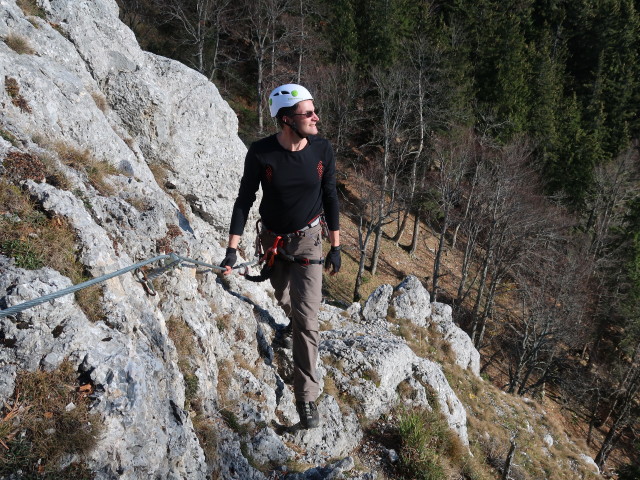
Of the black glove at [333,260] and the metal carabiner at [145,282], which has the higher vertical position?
the black glove at [333,260]

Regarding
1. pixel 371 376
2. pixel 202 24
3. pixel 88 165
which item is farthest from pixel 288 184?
pixel 202 24

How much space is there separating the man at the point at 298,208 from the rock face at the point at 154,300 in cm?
90

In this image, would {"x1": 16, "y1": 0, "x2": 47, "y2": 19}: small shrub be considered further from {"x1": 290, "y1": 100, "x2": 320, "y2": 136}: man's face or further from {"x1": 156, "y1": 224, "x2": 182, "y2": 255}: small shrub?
{"x1": 290, "y1": 100, "x2": 320, "y2": 136}: man's face

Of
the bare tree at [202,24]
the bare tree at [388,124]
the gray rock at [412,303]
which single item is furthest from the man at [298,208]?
the bare tree at [202,24]

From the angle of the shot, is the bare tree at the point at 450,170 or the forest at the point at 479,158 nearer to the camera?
Result: the bare tree at the point at 450,170

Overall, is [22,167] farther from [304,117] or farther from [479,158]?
[479,158]

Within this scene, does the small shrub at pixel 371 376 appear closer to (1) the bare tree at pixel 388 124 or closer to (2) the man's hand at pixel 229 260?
(2) the man's hand at pixel 229 260

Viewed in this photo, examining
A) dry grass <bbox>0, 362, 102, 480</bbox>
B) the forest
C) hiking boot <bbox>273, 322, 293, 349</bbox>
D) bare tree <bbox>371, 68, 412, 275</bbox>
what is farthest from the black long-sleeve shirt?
bare tree <bbox>371, 68, 412, 275</bbox>

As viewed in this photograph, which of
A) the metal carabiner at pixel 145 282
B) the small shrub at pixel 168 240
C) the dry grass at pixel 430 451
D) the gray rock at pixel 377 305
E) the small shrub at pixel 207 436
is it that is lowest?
the gray rock at pixel 377 305

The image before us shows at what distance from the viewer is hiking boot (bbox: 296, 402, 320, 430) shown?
550 centimetres

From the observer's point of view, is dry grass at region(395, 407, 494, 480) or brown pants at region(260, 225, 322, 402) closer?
brown pants at region(260, 225, 322, 402)

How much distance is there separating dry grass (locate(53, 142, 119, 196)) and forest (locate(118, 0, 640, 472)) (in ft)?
66.3

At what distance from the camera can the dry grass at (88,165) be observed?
5703 mm

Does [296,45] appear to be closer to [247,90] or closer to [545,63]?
[247,90]
